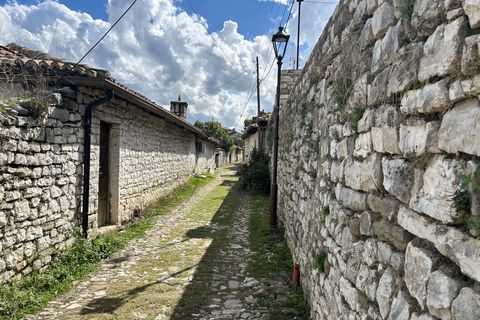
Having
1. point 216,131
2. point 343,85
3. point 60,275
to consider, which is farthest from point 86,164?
point 216,131

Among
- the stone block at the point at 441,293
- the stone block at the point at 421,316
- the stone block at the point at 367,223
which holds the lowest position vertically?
the stone block at the point at 421,316

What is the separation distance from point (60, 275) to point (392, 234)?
430cm

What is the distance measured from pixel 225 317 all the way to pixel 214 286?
0.81 m

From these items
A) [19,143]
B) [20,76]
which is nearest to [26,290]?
[19,143]

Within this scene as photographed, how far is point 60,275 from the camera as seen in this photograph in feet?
13.7

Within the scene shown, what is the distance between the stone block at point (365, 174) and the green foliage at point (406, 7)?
0.72 meters

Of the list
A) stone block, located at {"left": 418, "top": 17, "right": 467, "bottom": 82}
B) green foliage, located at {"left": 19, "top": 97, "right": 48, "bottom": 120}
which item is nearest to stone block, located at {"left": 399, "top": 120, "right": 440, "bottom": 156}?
stone block, located at {"left": 418, "top": 17, "right": 467, "bottom": 82}

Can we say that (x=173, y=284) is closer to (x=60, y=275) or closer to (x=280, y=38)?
(x=60, y=275)

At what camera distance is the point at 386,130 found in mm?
1614

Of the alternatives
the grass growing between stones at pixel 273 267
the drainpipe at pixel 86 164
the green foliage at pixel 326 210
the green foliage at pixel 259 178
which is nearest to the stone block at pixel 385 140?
the green foliage at pixel 326 210

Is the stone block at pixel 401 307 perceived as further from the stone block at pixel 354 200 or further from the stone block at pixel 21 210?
the stone block at pixel 21 210

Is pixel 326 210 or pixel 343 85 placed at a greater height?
pixel 343 85

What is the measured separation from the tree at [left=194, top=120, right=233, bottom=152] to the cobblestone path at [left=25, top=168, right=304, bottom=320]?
30.4 m

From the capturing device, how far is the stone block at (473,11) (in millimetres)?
1028
